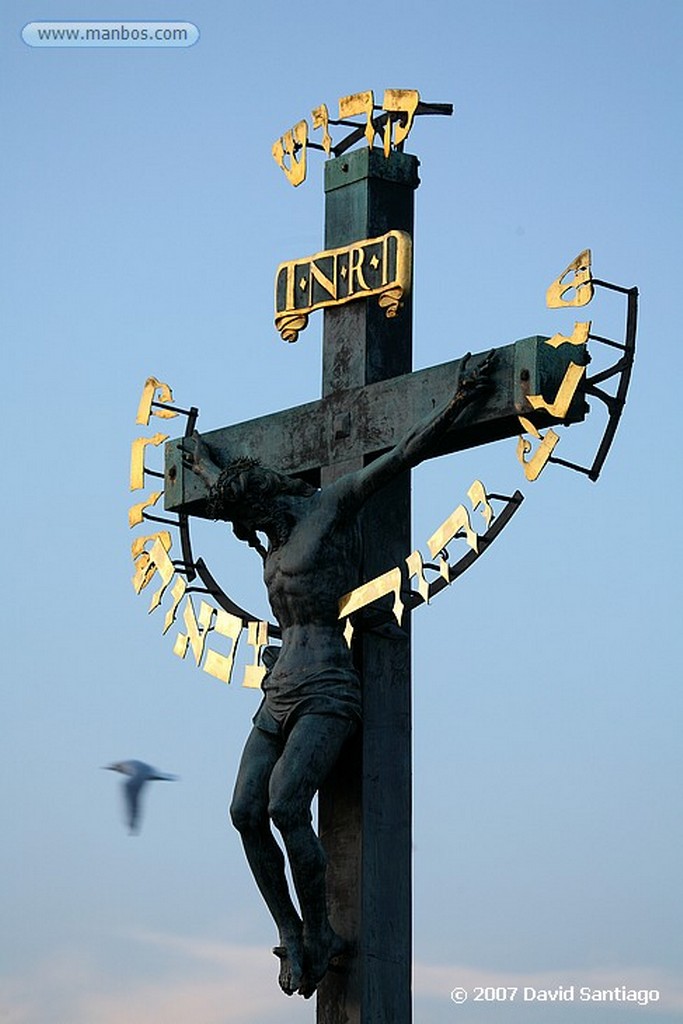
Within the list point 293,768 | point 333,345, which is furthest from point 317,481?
point 293,768

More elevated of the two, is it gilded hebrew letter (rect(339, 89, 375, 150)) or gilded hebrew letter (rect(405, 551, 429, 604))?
gilded hebrew letter (rect(339, 89, 375, 150))

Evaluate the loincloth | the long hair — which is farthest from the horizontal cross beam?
the loincloth

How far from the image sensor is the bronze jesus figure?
11.5 meters

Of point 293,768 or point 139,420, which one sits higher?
point 139,420

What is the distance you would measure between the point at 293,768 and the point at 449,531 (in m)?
1.03

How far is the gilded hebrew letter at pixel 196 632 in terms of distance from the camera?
12.4 m

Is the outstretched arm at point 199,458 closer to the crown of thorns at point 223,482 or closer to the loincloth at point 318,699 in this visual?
the crown of thorns at point 223,482

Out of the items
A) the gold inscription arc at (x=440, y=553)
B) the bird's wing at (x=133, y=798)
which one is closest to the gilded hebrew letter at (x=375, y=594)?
the gold inscription arc at (x=440, y=553)

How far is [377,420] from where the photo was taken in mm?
12086

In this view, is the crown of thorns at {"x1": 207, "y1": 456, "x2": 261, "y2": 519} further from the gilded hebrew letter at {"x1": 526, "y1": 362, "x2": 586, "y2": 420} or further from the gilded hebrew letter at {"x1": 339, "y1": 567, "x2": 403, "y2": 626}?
the gilded hebrew letter at {"x1": 526, "y1": 362, "x2": 586, "y2": 420}

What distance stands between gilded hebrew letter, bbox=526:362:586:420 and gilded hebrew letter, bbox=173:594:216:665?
69.7 inches

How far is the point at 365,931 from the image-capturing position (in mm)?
11484

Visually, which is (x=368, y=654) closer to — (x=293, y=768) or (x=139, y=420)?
(x=293, y=768)

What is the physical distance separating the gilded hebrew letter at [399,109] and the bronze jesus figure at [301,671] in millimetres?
1296
